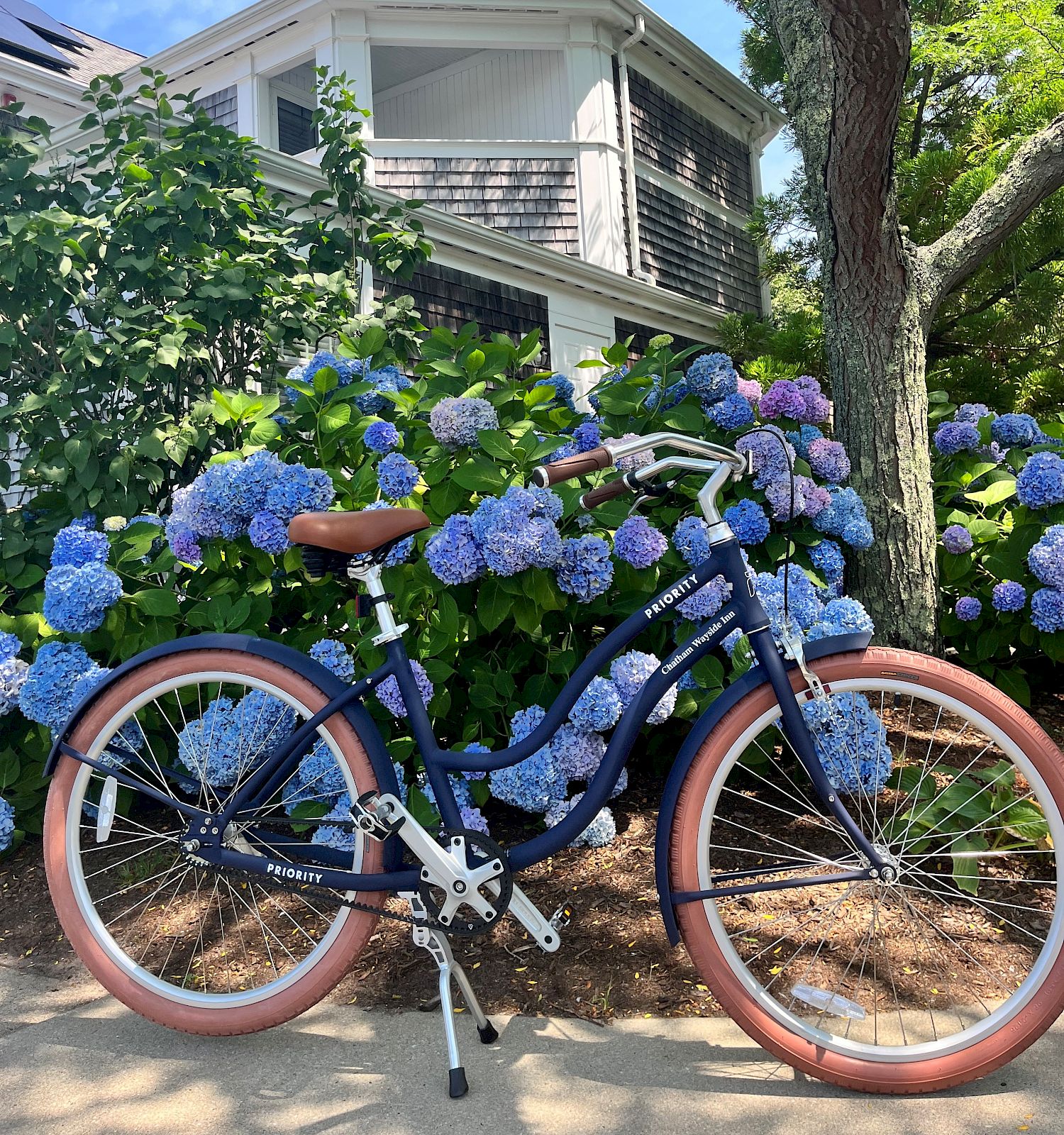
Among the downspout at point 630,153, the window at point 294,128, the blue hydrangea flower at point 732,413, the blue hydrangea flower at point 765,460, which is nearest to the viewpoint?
the blue hydrangea flower at point 765,460

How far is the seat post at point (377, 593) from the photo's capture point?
184 cm

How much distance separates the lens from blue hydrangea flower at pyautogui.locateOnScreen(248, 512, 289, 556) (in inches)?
90.0

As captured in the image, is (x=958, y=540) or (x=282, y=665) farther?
(x=958, y=540)

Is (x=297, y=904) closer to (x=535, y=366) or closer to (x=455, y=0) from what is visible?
(x=535, y=366)

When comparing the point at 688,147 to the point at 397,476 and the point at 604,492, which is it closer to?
the point at 397,476

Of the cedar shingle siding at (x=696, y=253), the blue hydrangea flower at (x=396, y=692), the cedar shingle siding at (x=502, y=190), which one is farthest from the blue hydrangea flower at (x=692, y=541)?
the cedar shingle siding at (x=696, y=253)

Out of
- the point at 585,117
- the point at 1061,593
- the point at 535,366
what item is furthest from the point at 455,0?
the point at 1061,593

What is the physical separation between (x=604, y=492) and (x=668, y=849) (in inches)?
25.8

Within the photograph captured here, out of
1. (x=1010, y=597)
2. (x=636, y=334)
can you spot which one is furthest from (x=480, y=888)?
(x=636, y=334)

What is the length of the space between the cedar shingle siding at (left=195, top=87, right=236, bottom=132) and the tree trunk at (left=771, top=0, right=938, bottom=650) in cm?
804

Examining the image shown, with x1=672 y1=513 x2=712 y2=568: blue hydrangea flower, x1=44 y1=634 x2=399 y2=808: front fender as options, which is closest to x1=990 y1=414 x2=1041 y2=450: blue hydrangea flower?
x1=672 y1=513 x2=712 y2=568: blue hydrangea flower

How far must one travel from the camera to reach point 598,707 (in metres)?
2.24

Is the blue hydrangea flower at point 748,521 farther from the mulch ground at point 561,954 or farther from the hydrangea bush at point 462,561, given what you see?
the mulch ground at point 561,954

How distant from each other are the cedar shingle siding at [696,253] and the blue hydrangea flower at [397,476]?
319 inches
